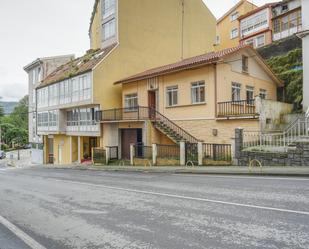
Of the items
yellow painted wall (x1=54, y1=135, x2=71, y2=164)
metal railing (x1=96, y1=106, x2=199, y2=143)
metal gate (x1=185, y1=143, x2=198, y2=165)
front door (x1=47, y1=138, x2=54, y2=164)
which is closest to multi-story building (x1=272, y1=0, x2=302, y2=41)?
metal railing (x1=96, y1=106, x2=199, y2=143)

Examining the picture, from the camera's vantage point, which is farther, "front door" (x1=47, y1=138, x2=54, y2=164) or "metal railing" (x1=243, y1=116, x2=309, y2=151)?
"front door" (x1=47, y1=138, x2=54, y2=164)

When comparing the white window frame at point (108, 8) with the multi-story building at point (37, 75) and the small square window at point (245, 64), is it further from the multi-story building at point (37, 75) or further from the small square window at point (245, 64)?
the small square window at point (245, 64)

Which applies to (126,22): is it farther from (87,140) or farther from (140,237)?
(140,237)

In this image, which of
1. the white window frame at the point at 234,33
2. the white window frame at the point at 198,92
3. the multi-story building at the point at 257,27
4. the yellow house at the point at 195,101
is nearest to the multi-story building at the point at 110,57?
the yellow house at the point at 195,101

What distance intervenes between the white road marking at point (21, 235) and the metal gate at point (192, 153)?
11113 millimetres

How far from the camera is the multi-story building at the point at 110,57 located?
84.1 ft

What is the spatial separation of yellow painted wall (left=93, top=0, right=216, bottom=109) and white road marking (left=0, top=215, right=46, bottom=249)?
1905cm

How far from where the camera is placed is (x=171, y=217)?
19.2ft

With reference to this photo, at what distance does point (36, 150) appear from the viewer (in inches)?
1556

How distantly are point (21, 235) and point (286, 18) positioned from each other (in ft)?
130

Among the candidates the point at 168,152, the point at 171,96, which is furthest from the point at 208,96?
the point at 168,152

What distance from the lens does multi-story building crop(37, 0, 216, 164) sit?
25.6 metres

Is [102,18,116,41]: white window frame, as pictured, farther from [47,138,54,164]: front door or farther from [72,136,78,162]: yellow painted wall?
[47,138,54,164]: front door

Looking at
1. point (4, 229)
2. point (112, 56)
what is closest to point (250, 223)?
point (4, 229)
